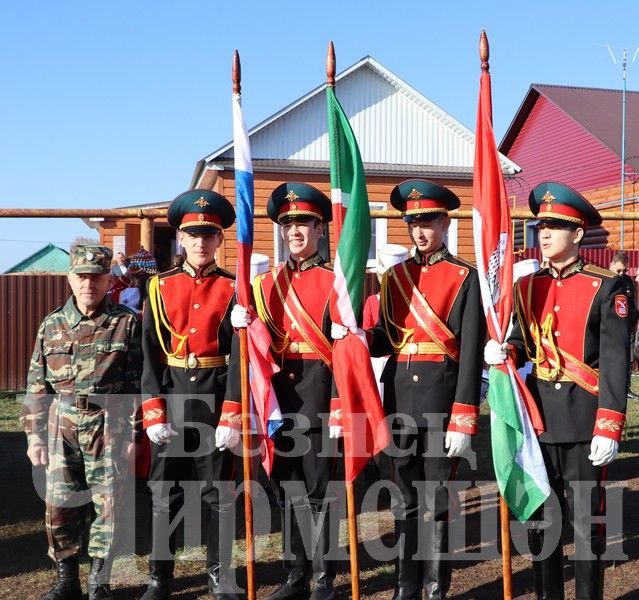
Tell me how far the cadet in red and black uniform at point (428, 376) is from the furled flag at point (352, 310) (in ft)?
0.60

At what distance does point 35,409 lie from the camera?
4.30 metres

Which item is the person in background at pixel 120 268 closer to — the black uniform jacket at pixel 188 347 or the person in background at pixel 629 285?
the black uniform jacket at pixel 188 347

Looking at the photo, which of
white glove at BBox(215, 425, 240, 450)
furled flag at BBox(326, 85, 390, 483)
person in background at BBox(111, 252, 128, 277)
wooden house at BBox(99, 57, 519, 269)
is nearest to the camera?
furled flag at BBox(326, 85, 390, 483)

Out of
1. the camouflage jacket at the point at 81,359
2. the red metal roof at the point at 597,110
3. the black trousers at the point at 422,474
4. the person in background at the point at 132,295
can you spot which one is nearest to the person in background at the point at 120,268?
the person in background at the point at 132,295

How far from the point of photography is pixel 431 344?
4043 mm

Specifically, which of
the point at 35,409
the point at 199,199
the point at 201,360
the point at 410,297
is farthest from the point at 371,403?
the point at 35,409

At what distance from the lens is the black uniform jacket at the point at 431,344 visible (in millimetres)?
3916

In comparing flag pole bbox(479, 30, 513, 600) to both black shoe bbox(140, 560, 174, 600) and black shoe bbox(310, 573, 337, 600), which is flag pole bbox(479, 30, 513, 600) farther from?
black shoe bbox(140, 560, 174, 600)

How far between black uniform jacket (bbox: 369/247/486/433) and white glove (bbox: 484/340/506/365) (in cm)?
16

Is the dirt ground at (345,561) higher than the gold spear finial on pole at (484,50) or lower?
lower

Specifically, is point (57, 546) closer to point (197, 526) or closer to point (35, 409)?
point (35, 409)

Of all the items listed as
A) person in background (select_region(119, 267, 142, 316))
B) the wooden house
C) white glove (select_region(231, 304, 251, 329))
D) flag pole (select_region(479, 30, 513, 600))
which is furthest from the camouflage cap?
the wooden house

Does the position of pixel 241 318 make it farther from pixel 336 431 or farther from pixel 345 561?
pixel 345 561

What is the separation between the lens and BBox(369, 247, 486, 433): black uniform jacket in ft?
12.8
